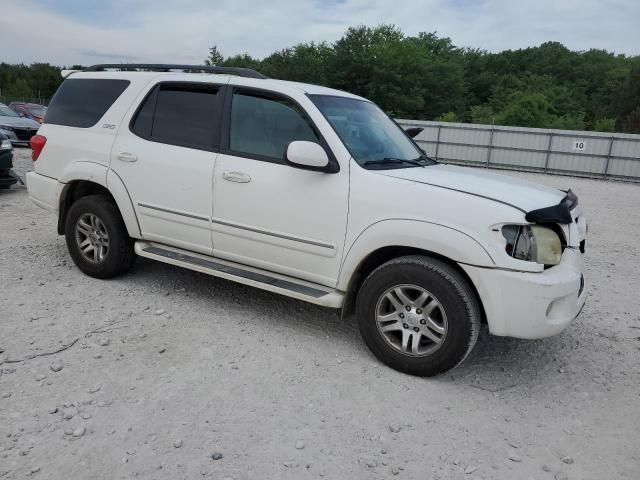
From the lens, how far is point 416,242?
3232 mm

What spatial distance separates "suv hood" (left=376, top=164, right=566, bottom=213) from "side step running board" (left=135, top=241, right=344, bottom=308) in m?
0.96

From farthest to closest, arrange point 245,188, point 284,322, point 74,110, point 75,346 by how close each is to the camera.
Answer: point 74,110, point 284,322, point 245,188, point 75,346

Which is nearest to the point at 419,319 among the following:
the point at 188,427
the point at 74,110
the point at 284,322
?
the point at 284,322

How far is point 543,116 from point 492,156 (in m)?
26.5

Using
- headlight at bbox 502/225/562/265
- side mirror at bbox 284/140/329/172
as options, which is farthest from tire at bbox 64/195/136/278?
headlight at bbox 502/225/562/265

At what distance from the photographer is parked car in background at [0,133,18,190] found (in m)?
8.64

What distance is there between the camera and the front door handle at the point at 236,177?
3.78 metres

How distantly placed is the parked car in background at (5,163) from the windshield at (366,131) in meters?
7.13

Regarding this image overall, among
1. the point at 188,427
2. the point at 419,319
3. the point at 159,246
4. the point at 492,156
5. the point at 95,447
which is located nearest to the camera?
the point at 95,447

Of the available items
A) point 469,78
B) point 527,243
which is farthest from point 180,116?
point 469,78

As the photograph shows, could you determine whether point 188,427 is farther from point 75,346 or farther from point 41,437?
point 75,346

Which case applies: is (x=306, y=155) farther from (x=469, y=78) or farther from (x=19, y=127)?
(x=469, y=78)

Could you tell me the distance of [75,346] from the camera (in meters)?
3.54

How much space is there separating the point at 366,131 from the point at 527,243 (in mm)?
1581
